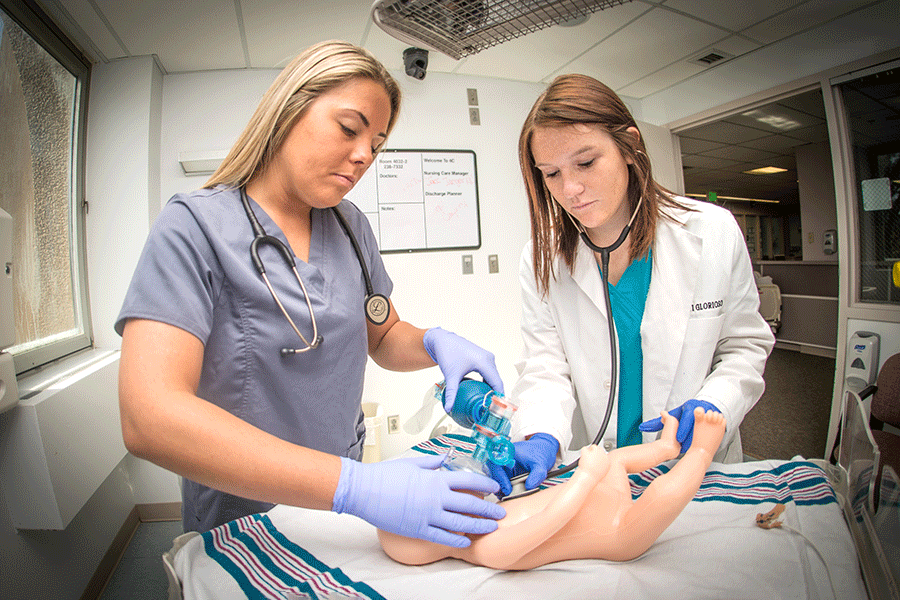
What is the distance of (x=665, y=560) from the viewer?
26.1 inches

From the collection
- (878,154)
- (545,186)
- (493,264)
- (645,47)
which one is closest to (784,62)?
(645,47)

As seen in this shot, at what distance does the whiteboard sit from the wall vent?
113 cm

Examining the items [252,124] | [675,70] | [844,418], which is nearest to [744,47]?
[675,70]

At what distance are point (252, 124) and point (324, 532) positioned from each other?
78cm

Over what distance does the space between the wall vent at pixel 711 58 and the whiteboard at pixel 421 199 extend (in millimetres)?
1135

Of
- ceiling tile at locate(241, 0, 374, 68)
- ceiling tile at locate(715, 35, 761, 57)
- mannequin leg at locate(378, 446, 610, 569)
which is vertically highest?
ceiling tile at locate(241, 0, 374, 68)

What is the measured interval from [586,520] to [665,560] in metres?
0.13

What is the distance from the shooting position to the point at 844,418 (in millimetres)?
895

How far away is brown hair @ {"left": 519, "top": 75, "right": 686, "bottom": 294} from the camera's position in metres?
0.82

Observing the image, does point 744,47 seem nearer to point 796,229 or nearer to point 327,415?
point 327,415

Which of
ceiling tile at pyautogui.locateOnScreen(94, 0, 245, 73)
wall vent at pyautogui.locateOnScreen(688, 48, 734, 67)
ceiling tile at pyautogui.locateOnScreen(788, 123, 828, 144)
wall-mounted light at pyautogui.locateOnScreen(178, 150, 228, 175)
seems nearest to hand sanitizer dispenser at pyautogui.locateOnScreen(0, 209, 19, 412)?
Result: ceiling tile at pyautogui.locateOnScreen(94, 0, 245, 73)

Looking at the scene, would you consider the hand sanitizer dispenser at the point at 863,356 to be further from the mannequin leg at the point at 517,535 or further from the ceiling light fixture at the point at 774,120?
the ceiling light fixture at the point at 774,120

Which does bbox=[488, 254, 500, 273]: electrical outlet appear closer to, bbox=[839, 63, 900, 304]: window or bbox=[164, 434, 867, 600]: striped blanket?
bbox=[839, 63, 900, 304]: window

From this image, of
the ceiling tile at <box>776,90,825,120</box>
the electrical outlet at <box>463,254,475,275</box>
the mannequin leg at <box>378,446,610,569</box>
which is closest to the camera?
the mannequin leg at <box>378,446,610,569</box>
